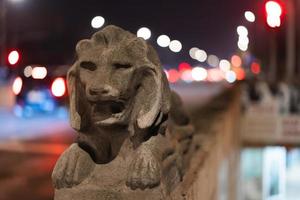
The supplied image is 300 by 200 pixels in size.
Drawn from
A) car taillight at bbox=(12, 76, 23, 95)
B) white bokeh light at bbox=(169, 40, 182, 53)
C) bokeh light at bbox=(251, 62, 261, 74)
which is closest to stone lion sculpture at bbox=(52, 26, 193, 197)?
white bokeh light at bbox=(169, 40, 182, 53)

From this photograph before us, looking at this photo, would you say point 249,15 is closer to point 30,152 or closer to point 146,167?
point 146,167

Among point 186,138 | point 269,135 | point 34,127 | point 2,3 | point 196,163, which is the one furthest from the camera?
point 269,135

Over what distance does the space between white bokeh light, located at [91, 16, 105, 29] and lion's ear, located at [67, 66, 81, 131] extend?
3.65 ft

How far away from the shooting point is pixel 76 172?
3266mm

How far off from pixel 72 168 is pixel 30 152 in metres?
8.07

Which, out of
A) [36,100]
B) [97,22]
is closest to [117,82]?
[97,22]

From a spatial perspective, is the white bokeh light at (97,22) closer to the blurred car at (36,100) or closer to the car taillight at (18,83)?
the car taillight at (18,83)

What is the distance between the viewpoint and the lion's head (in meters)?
3.11

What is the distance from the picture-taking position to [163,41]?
5023 millimetres

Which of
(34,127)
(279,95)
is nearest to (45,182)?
(34,127)

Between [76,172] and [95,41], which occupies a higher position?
[95,41]

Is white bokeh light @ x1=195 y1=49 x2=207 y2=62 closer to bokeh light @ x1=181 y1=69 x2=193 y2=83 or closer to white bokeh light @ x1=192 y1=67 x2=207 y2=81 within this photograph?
bokeh light @ x1=181 y1=69 x2=193 y2=83

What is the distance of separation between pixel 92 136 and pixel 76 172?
233 millimetres

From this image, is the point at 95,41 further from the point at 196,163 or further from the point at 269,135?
the point at 269,135
